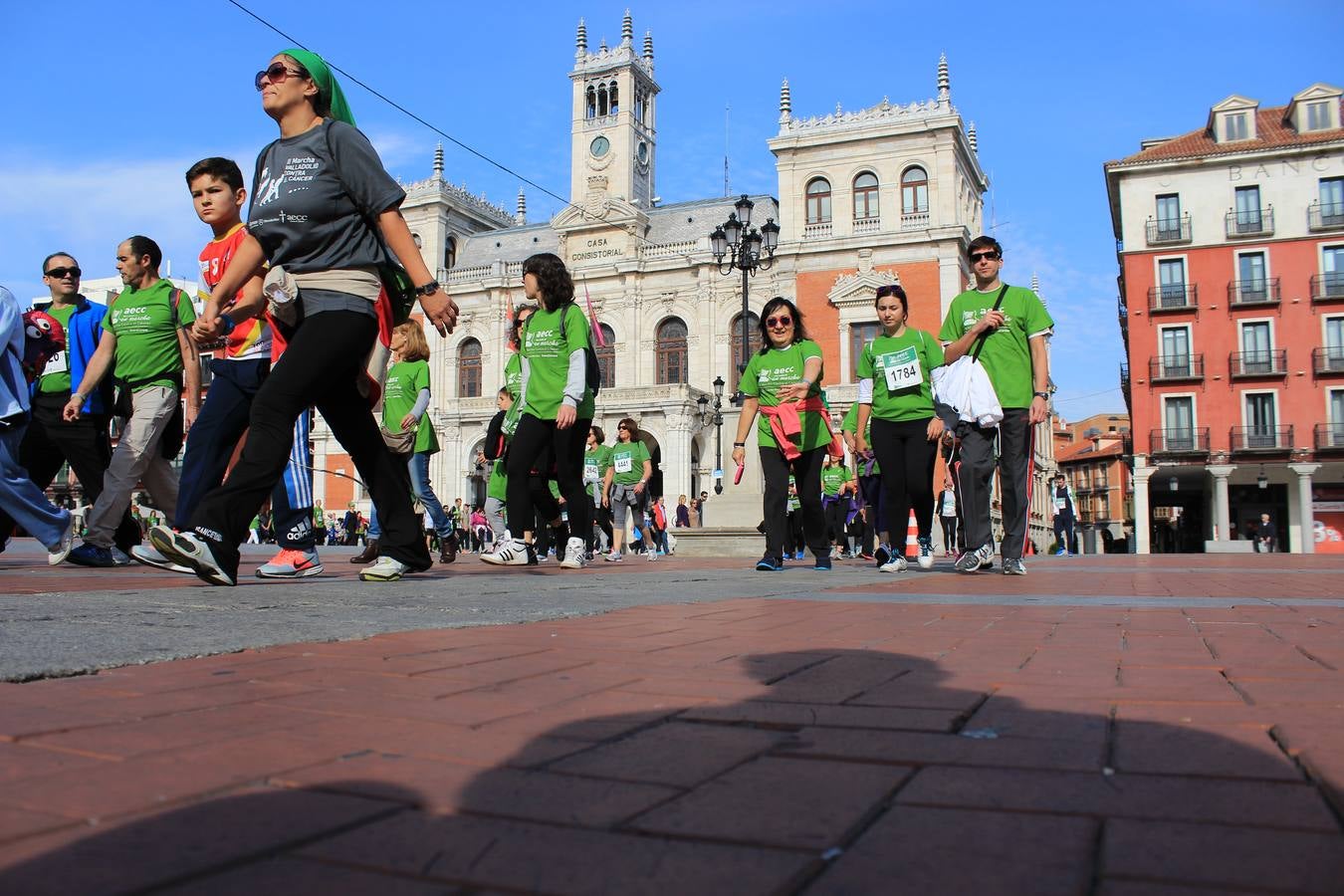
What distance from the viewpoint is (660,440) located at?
136ft

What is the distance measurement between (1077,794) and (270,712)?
1199 mm

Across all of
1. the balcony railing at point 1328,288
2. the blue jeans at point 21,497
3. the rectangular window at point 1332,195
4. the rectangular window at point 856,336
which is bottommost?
the blue jeans at point 21,497

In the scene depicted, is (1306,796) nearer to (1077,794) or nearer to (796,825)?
(1077,794)

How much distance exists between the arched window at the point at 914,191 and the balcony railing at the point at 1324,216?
1201cm

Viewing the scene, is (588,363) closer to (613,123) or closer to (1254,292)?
(1254,292)

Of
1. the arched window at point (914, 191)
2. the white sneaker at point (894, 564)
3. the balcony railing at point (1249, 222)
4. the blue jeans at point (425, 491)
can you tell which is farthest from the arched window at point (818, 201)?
the white sneaker at point (894, 564)

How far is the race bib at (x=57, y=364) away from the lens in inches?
272

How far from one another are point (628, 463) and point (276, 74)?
863 centimetres

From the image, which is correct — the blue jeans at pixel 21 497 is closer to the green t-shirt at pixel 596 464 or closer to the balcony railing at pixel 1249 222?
the green t-shirt at pixel 596 464

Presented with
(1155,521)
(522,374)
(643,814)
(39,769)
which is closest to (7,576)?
(522,374)

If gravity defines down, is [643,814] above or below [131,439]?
below

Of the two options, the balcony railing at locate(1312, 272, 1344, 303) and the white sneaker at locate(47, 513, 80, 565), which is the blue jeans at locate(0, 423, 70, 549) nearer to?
the white sneaker at locate(47, 513, 80, 565)

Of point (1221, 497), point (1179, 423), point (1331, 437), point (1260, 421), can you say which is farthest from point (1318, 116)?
point (1221, 497)

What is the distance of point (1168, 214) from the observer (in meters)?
36.9
